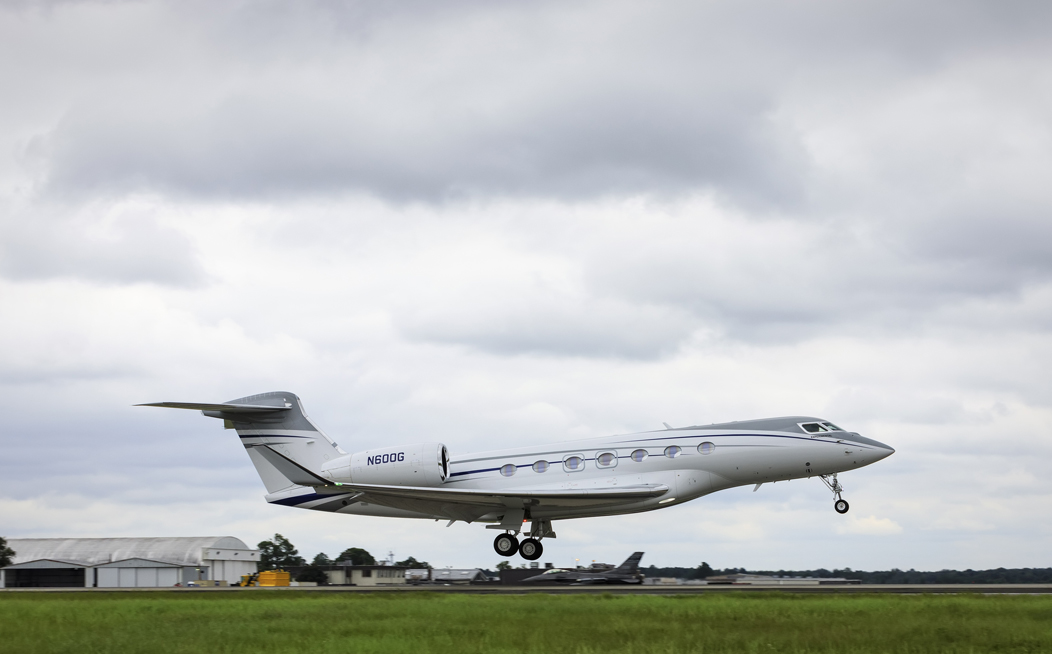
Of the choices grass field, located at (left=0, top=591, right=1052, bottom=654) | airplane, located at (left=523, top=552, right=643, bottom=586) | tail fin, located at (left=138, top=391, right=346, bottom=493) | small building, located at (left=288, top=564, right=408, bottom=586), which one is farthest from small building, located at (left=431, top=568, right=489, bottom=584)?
grass field, located at (left=0, top=591, right=1052, bottom=654)

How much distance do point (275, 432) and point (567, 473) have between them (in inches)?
445

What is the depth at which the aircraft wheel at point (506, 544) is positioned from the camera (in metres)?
30.0

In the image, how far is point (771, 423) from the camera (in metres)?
28.5

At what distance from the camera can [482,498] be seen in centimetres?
2892

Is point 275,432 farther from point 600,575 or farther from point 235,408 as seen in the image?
point 600,575

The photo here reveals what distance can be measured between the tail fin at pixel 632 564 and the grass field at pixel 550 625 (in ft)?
98.3

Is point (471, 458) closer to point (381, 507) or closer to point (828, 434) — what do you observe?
point (381, 507)

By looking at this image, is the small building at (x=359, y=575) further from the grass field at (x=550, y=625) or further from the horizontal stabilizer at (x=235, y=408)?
the grass field at (x=550, y=625)

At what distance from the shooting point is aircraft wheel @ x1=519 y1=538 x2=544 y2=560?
3008 cm

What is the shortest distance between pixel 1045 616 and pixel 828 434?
39.7ft

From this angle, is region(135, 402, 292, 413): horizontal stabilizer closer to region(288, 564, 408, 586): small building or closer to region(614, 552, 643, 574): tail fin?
region(614, 552, 643, 574): tail fin

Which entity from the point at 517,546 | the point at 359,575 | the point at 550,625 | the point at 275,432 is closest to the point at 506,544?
the point at 517,546

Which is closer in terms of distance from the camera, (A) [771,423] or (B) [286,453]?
(A) [771,423]

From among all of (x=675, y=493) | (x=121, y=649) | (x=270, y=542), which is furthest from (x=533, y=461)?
(x=270, y=542)
